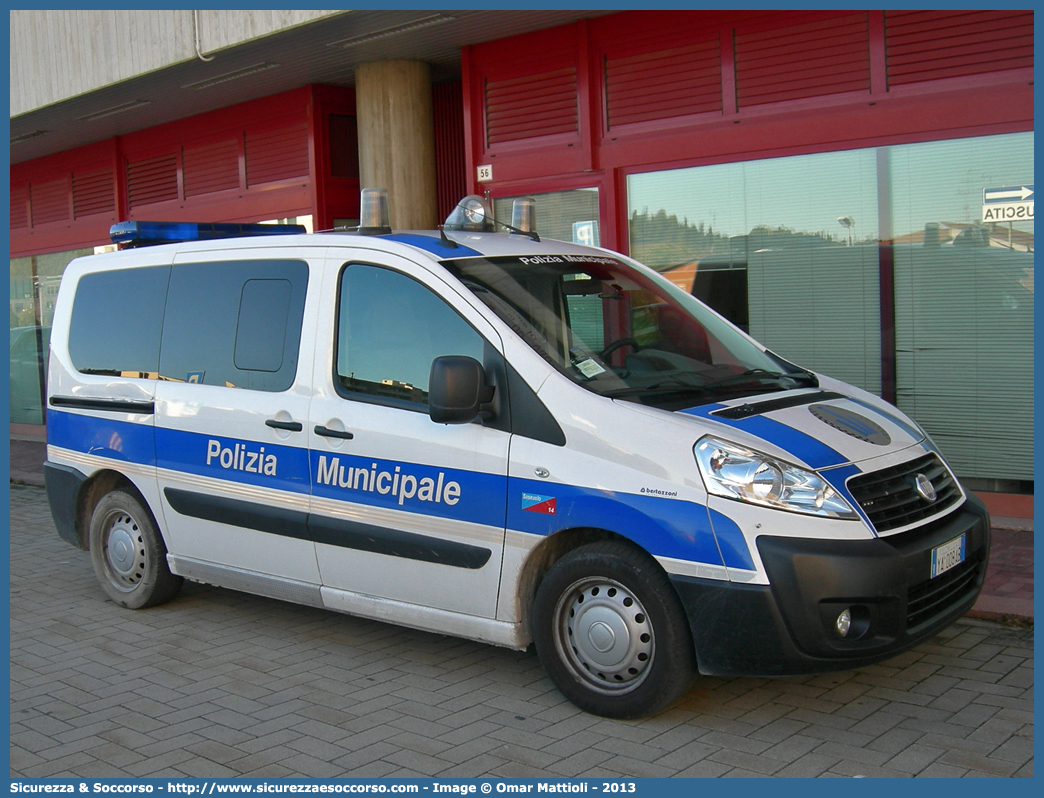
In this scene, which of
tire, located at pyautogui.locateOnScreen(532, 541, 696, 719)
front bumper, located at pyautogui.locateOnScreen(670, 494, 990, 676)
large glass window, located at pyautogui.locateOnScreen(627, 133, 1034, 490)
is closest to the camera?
front bumper, located at pyautogui.locateOnScreen(670, 494, 990, 676)

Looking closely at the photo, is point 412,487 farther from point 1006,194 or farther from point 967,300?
point 1006,194

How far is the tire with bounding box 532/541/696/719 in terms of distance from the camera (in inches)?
153

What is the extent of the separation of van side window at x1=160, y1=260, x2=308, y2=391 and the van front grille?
8.81ft

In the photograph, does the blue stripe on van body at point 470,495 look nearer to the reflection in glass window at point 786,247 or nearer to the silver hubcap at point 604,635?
the silver hubcap at point 604,635

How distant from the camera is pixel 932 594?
3.95 m

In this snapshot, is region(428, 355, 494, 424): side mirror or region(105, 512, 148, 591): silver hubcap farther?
region(105, 512, 148, 591): silver hubcap

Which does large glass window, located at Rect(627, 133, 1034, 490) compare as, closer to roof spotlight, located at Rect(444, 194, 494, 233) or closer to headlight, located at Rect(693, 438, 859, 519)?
roof spotlight, located at Rect(444, 194, 494, 233)

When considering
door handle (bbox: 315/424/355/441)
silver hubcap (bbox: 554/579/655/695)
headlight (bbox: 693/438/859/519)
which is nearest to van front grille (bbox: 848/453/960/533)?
headlight (bbox: 693/438/859/519)

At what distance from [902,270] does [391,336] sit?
4.50 meters

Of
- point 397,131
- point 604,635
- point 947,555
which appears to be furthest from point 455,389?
point 397,131

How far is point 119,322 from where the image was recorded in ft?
19.7

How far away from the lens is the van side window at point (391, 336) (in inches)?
178

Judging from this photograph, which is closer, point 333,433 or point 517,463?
point 517,463

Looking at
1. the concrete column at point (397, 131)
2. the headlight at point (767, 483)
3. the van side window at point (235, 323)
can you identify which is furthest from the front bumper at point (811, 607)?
the concrete column at point (397, 131)
